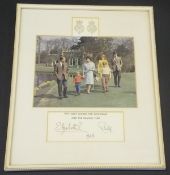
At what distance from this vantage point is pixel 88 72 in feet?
3.88

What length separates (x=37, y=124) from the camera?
1.11 m

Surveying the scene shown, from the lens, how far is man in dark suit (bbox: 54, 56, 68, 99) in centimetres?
116

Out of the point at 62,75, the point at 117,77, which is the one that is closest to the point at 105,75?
the point at 117,77

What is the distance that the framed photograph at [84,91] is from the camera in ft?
3.55

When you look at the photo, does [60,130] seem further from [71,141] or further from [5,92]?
[5,92]

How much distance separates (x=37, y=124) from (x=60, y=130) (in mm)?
86

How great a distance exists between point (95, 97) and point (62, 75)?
0.15 meters

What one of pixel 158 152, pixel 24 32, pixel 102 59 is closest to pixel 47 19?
pixel 24 32
